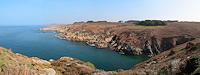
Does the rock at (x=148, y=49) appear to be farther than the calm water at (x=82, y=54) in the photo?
Yes

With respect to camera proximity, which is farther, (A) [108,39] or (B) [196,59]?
(A) [108,39]

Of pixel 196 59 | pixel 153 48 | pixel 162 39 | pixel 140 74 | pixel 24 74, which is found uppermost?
pixel 196 59

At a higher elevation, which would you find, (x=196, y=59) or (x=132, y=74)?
(x=196, y=59)

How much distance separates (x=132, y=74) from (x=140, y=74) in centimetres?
71

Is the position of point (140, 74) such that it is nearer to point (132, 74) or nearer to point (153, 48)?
point (132, 74)

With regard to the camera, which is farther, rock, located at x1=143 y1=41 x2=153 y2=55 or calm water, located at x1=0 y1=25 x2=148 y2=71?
rock, located at x1=143 y1=41 x2=153 y2=55

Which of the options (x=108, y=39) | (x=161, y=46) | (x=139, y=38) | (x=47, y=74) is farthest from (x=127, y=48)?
(x=47, y=74)

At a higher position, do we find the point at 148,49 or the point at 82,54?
the point at 148,49

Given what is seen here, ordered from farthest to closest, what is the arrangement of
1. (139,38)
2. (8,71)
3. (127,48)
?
(139,38)
(127,48)
(8,71)

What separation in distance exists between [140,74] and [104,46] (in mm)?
45611

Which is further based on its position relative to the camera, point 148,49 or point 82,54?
point 148,49

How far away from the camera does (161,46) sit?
47.5m

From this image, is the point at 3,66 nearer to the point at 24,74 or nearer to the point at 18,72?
the point at 18,72

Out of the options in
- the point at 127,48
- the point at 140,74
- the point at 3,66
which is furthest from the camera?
the point at 127,48
